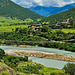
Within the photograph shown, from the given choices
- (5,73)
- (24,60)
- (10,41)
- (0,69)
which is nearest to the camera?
(5,73)

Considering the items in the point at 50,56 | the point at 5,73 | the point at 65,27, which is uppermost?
the point at 65,27

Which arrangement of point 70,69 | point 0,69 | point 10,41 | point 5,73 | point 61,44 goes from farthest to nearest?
point 10,41, point 61,44, point 70,69, point 0,69, point 5,73

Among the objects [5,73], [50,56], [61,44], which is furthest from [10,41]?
[5,73]

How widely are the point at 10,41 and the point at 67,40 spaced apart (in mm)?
38155

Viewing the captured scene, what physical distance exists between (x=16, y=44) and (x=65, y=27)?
4933cm

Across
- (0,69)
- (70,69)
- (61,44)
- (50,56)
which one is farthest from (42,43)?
(0,69)

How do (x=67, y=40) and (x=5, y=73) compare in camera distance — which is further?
(x=67, y=40)

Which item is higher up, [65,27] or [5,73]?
[65,27]

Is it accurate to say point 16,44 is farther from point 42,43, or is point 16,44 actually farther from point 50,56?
point 50,56

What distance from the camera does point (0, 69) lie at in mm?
26016

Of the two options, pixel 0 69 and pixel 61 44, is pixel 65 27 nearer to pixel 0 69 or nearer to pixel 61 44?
pixel 61 44

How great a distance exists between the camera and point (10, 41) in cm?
9669

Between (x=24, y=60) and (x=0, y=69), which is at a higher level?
(x=0, y=69)

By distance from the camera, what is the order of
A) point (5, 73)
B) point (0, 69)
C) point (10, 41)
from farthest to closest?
point (10, 41) < point (0, 69) < point (5, 73)
